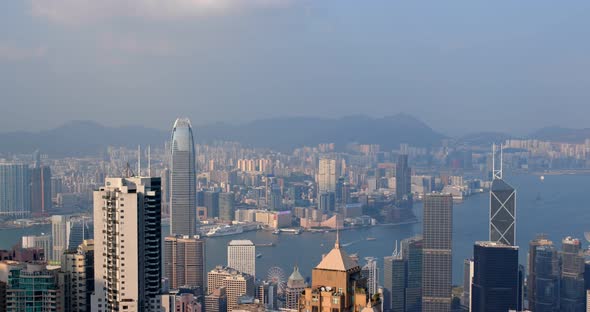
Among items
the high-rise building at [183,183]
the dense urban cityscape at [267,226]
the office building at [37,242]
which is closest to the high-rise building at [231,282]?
the dense urban cityscape at [267,226]

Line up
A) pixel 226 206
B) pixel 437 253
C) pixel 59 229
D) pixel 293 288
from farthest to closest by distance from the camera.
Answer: pixel 226 206
pixel 437 253
pixel 293 288
pixel 59 229

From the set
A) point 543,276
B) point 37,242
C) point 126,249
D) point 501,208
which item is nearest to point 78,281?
point 126,249

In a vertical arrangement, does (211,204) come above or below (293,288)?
above

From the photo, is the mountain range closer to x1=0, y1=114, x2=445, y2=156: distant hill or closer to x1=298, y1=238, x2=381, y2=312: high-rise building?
x1=0, y1=114, x2=445, y2=156: distant hill

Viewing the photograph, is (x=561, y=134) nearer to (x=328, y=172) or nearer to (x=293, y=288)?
(x=293, y=288)

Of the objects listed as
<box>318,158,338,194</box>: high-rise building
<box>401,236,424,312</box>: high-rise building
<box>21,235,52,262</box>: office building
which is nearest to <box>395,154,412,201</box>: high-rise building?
<box>318,158,338,194</box>: high-rise building

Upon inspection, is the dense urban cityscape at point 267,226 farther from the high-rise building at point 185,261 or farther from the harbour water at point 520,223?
the harbour water at point 520,223
